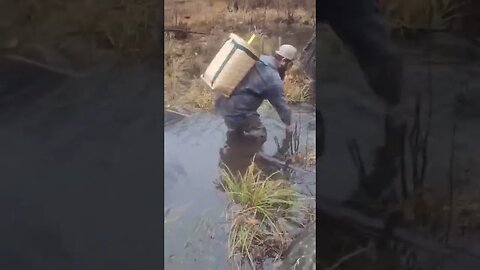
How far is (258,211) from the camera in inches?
65.2

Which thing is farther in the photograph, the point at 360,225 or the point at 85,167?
the point at 360,225

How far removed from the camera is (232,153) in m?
1.65

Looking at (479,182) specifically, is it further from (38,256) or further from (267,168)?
(38,256)

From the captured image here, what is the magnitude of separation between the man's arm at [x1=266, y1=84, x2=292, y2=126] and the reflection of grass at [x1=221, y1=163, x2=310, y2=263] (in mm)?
131

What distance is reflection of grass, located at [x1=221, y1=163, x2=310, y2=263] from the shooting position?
1.65 metres

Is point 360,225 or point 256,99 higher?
point 256,99

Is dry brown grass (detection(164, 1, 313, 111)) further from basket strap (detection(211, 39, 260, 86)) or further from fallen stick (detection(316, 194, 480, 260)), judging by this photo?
fallen stick (detection(316, 194, 480, 260))

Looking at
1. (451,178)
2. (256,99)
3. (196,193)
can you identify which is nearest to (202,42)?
(256,99)

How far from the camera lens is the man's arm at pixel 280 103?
1.66 metres

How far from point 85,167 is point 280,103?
45 centimetres

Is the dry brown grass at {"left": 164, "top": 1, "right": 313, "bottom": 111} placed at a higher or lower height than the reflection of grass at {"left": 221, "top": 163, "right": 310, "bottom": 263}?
higher

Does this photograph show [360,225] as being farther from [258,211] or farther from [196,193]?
[196,193]

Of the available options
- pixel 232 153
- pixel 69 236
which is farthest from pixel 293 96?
pixel 69 236

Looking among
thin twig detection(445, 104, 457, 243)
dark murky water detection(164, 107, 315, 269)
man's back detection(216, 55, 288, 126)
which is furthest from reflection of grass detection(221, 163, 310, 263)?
thin twig detection(445, 104, 457, 243)
